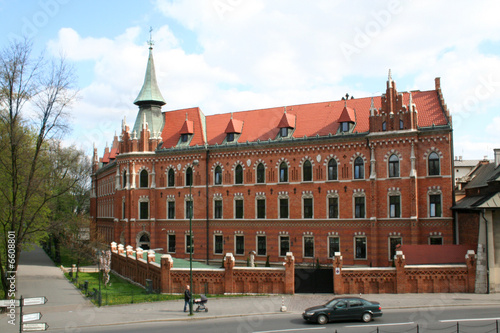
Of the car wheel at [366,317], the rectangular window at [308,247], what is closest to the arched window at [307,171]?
the rectangular window at [308,247]

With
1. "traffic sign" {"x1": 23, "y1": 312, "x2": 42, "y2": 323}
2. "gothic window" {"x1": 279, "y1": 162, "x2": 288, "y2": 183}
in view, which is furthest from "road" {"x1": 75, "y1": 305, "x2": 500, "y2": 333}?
"gothic window" {"x1": 279, "y1": 162, "x2": 288, "y2": 183}

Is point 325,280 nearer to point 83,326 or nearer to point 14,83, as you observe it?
point 83,326

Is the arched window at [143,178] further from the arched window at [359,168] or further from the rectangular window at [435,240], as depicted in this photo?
the rectangular window at [435,240]

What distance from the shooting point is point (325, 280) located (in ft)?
102

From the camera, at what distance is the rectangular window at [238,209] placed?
4631cm

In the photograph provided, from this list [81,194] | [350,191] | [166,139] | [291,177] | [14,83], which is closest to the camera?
[14,83]

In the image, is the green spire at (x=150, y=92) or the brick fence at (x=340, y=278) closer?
the brick fence at (x=340, y=278)

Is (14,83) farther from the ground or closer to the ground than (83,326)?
farther from the ground

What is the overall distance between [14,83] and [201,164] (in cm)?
2159

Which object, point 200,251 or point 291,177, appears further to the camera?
point 200,251

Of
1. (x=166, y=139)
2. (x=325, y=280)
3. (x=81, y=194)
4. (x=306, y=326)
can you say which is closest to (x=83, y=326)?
(x=306, y=326)

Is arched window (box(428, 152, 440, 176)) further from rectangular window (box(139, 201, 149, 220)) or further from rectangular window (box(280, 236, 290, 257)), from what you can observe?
rectangular window (box(139, 201, 149, 220))

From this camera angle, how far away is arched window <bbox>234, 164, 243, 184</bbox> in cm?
4647

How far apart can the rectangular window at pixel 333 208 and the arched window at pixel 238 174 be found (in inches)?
361
